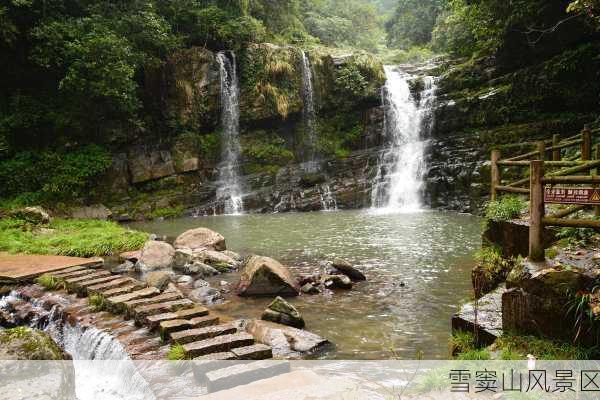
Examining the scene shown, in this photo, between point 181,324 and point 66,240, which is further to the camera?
point 66,240

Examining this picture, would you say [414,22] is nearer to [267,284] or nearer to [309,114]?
[309,114]

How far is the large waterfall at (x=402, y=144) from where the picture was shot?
19391 mm

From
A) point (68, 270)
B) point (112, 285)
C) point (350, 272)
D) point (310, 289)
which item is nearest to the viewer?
point (112, 285)

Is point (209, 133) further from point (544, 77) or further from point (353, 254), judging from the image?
point (544, 77)

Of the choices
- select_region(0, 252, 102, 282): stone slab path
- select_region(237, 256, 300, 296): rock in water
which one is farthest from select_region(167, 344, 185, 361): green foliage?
select_region(0, 252, 102, 282): stone slab path

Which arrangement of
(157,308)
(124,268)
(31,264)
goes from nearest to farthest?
(157,308)
(31,264)
(124,268)

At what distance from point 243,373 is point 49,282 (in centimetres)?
480

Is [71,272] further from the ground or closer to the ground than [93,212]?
closer to the ground

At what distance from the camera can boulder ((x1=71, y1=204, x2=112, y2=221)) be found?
16991 mm

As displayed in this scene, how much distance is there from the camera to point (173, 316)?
531 centimetres

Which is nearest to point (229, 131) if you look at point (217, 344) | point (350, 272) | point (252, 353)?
point (350, 272)

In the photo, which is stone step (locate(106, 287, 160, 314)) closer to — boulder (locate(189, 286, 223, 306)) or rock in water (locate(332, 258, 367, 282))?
boulder (locate(189, 286, 223, 306))

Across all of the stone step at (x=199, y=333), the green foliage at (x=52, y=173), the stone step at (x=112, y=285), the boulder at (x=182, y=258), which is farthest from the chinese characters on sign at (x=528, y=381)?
the green foliage at (x=52, y=173)

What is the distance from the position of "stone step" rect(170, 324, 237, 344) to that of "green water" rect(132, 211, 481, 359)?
1219 millimetres
